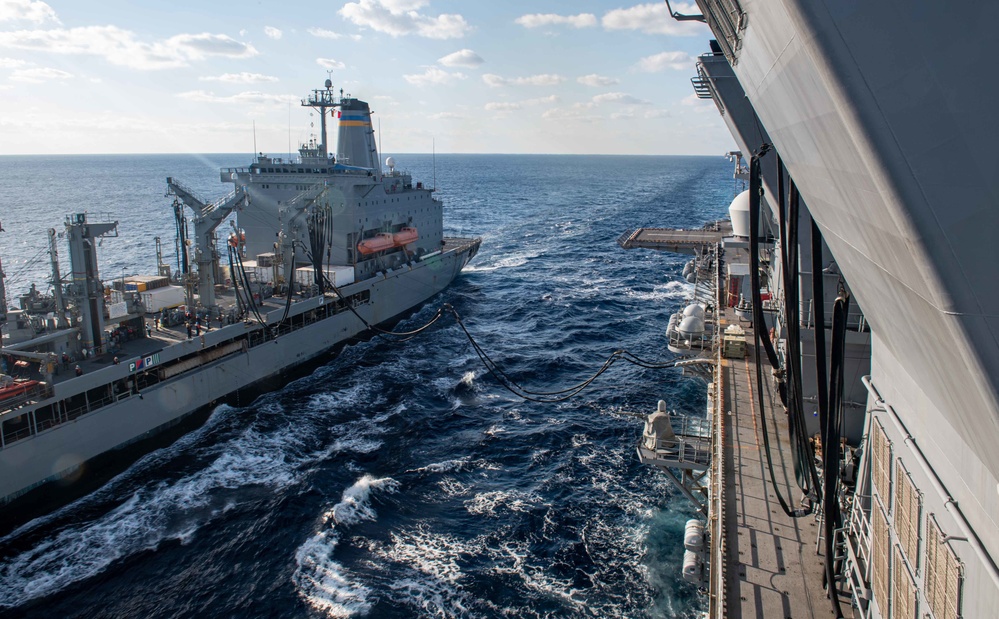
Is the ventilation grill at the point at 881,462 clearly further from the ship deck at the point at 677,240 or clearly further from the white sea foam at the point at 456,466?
the ship deck at the point at 677,240

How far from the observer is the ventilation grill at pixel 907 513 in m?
7.67

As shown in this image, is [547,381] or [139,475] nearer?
[139,475]

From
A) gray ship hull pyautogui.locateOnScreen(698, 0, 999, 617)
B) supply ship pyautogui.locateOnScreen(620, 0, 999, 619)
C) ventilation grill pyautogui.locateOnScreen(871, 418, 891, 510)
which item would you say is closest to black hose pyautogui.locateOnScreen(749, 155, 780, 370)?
supply ship pyautogui.locateOnScreen(620, 0, 999, 619)

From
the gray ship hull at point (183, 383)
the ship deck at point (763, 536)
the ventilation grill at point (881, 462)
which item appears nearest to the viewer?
the ventilation grill at point (881, 462)

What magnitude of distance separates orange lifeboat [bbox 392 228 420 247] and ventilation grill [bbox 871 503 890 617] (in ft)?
119

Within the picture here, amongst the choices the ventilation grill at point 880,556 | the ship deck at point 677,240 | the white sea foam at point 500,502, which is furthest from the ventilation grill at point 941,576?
the ship deck at point 677,240

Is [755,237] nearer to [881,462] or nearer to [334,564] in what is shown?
[881,462]

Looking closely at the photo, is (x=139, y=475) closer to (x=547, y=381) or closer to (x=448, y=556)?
(x=448, y=556)

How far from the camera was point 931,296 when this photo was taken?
490cm

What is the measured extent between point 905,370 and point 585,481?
1400 cm

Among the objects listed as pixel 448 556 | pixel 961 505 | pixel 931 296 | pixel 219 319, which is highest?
pixel 931 296

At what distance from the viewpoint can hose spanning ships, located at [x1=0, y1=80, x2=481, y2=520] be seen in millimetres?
21578

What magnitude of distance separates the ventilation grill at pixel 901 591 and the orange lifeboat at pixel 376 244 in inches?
Result: 1365

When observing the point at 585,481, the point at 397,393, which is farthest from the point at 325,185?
the point at 585,481
